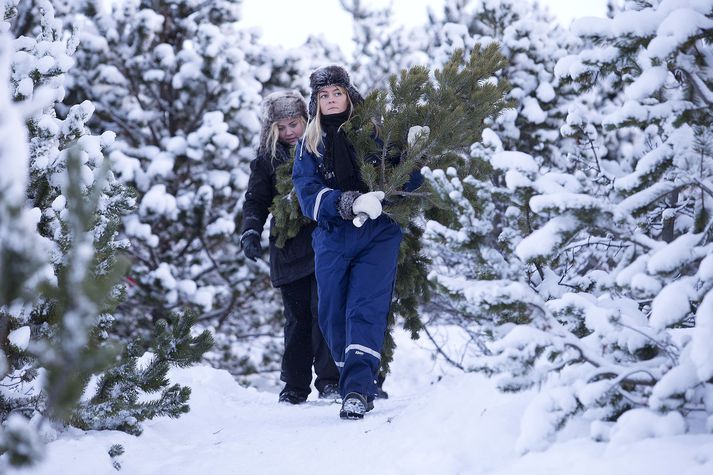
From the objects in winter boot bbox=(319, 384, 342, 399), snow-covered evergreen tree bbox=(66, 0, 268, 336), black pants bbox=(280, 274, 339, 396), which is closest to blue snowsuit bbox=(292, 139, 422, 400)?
winter boot bbox=(319, 384, 342, 399)

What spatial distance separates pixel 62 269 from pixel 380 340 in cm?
176

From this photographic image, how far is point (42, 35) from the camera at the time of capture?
360 centimetres

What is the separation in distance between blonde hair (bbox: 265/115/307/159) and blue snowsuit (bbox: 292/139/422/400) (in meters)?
1.03

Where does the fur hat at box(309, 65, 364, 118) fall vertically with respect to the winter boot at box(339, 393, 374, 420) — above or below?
above

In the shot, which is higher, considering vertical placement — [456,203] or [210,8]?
[210,8]

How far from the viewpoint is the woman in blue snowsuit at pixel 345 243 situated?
391cm

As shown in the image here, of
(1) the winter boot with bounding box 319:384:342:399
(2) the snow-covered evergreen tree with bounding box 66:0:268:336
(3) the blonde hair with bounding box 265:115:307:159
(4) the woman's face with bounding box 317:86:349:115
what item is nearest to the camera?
(4) the woman's face with bounding box 317:86:349:115

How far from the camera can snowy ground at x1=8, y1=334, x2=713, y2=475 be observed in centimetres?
198

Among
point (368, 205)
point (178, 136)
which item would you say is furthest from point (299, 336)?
point (178, 136)

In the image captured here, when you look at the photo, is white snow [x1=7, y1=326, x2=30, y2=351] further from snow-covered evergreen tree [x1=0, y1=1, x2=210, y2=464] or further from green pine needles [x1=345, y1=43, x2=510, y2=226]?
green pine needles [x1=345, y1=43, x2=510, y2=226]

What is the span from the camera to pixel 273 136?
538 centimetres

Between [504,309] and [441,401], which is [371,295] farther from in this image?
[504,309]

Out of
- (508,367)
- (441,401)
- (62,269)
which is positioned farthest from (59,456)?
(508,367)

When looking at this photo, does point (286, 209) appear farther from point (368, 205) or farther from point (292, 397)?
point (292, 397)
